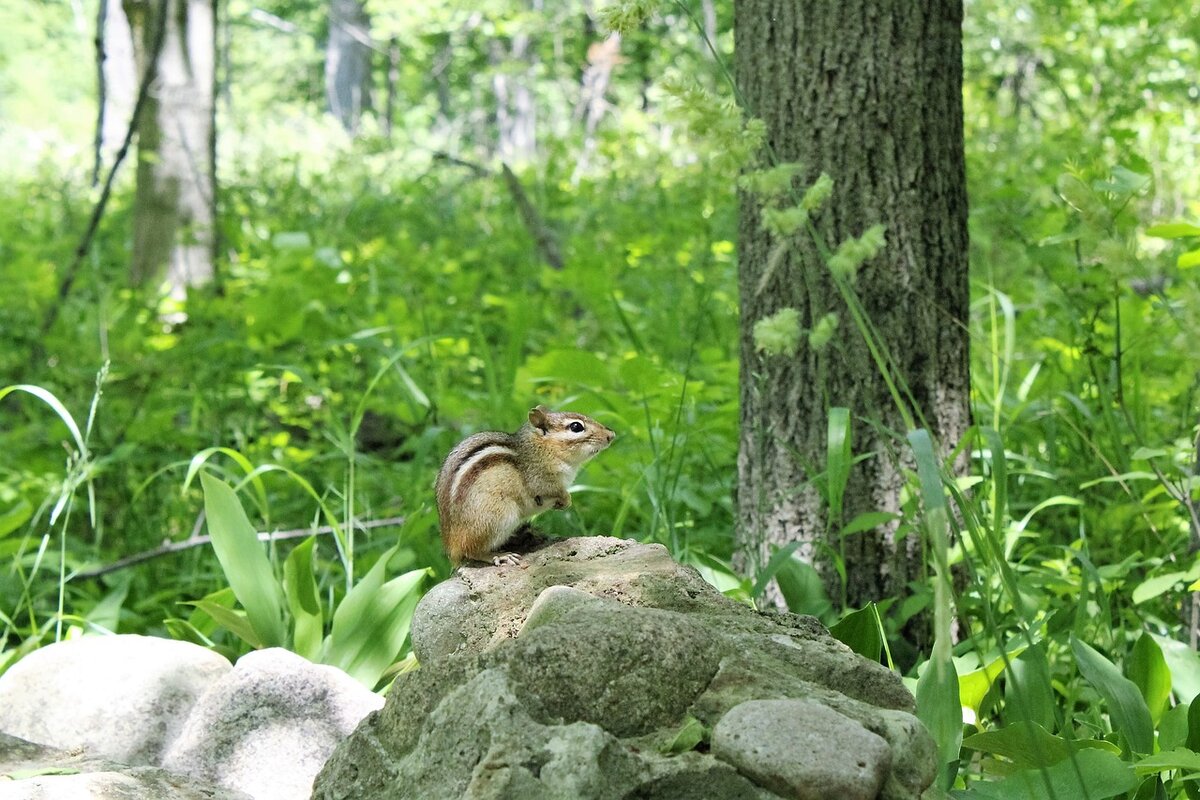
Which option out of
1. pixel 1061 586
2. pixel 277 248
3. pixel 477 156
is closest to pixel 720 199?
pixel 277 248

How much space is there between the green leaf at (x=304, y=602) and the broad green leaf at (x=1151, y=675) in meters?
1.83

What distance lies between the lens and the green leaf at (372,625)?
2.82 m

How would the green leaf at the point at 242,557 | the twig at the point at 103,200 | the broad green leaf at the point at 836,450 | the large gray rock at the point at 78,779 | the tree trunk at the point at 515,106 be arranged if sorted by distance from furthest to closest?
the tree trunk at the point at 515,106, the twig at the point at 103,200, the green leaf at the point at 242,557, the broad green leaf at the point at 836,450, the large gray rock at the point at 78,779

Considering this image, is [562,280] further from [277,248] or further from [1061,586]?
[1061,586]

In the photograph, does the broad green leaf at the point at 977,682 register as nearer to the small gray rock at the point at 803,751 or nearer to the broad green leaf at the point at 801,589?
the broad green leaf at the point at 801,589

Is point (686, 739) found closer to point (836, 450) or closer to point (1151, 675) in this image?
point (836, 450)

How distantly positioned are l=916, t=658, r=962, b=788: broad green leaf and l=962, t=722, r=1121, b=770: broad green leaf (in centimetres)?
9

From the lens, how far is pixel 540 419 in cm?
277

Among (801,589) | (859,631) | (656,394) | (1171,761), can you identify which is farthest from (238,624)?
(1171,761)

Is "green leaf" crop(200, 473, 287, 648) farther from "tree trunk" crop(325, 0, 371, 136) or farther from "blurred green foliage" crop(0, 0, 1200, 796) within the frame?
"tree trunk" crop(325, 0, 371, 136)

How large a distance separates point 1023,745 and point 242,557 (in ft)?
6.07

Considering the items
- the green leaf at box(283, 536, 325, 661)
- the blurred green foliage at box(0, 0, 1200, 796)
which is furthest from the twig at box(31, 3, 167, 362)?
the green leaf at box(283, 536, 325, 661)

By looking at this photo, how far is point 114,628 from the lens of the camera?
11.6ft

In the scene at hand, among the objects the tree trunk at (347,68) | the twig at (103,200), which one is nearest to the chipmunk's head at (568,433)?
the twig at (103,200)
